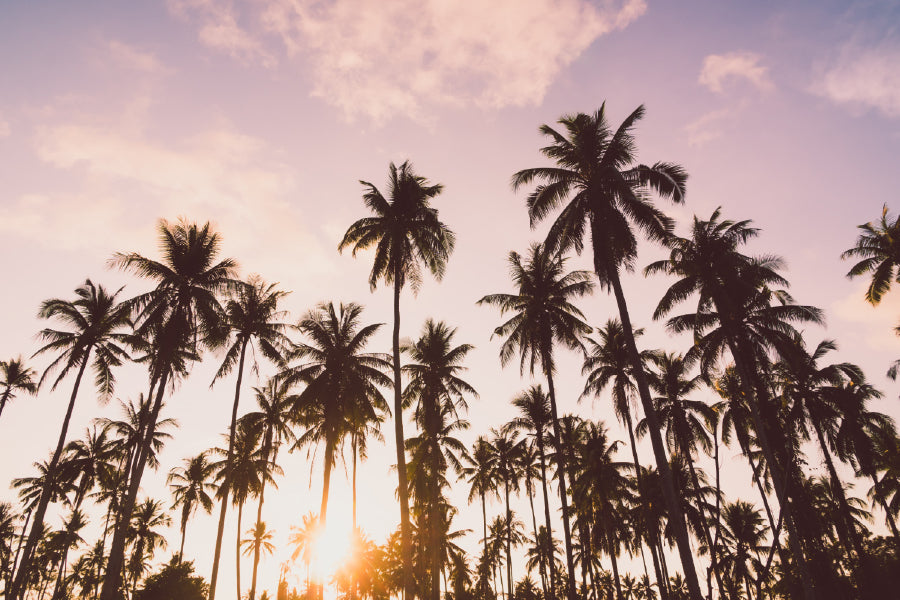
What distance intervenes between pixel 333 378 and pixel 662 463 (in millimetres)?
17108

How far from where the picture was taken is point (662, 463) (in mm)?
16172

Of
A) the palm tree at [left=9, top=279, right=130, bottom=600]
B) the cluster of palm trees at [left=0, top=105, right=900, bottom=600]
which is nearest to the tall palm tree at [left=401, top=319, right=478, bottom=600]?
the cluster of palm trees at [left=0, top=105, right=900, bottom=600]

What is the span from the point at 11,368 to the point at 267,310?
20.9m

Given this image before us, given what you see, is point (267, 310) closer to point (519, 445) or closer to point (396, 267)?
point (396, 267)

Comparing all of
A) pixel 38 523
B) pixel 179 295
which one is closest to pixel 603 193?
pixel 179 295

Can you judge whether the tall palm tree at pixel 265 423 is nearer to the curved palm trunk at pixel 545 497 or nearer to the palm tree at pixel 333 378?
the palm tree at pixel 333 378

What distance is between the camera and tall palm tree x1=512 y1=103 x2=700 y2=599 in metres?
19.3

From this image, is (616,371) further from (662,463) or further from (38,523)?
(38,523)

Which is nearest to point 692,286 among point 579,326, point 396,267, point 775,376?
point 579,326

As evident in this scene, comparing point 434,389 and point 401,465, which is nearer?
point 401,465

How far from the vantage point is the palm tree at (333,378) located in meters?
25.6

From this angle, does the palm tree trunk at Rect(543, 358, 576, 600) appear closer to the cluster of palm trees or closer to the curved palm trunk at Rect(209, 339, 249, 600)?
the cluster of palm trees

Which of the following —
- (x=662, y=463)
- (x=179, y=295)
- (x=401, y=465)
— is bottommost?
(x=662, y=463)

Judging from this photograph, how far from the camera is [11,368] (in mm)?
33156
